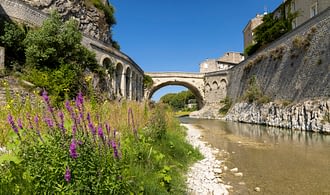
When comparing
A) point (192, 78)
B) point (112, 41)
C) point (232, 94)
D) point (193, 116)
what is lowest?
point (193, 116)

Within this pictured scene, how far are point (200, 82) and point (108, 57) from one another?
22639mm

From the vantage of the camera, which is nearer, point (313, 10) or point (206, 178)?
point (206, 178)

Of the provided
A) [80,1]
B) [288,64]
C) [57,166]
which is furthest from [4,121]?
[80,1]

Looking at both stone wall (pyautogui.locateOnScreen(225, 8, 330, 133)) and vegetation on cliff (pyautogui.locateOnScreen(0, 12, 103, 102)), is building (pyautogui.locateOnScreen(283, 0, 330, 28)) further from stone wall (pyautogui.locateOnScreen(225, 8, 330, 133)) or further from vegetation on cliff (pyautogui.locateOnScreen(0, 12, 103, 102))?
vegetation on cliff (pyautogui.locateOnScreen(0, 12, 103, 102))

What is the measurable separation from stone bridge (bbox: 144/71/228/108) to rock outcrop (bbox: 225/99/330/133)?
15593 mm

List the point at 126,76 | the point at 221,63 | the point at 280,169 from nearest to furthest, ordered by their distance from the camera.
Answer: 1. the point at 280,169
2. the point at 126,76
3. the point at 221,63

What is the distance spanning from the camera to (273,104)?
1945 cm

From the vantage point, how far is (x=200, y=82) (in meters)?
42.6

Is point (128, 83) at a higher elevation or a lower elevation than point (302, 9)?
lower

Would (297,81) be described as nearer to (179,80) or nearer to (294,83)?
(294,83)

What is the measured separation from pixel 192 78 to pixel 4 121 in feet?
129

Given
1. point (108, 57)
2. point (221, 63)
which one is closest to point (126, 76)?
point (108, 57)

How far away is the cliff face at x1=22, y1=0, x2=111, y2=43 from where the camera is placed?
22031 millimetres

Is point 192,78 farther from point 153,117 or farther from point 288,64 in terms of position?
point 153,117
